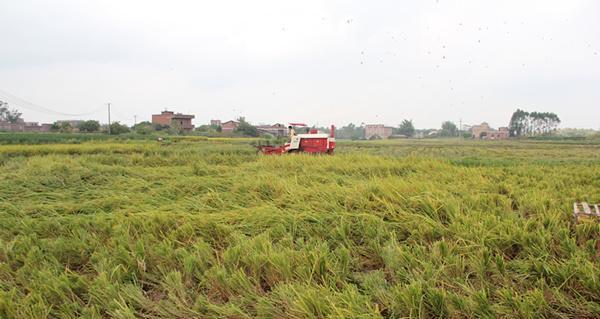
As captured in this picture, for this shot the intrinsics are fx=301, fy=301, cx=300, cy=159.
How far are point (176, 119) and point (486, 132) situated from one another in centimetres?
7920

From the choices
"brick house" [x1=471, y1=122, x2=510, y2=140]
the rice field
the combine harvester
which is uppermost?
Result: "brick house" [x1=471, y1=122, x2=510, y2=140]

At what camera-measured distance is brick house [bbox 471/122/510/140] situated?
3056 inches

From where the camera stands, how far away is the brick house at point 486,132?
77.6m

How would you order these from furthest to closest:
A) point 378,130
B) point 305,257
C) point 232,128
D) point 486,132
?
point 378,130, point 486,132, point 232,128, point 305,257

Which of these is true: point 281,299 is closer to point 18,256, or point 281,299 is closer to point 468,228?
point 468,228

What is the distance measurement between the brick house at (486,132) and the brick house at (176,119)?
227ft

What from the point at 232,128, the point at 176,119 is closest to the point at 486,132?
the point at 232,128

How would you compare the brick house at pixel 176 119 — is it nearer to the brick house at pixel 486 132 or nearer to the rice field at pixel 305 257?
the rice field at pixel 305 257

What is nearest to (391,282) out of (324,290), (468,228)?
(324,290)

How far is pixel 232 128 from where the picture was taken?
6556cm

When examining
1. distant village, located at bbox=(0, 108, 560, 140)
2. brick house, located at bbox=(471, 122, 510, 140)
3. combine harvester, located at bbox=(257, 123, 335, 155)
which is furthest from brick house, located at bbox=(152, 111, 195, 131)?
brick house, located at bbox=(471, 122, 510, 140)

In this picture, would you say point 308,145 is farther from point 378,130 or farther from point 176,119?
point 378,130

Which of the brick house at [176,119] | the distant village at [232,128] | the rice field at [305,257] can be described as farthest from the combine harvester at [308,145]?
the brick house at [176,119]

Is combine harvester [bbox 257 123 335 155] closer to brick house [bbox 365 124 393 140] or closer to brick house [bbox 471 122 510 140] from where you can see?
brick house [bbox 471 122 510 140]
